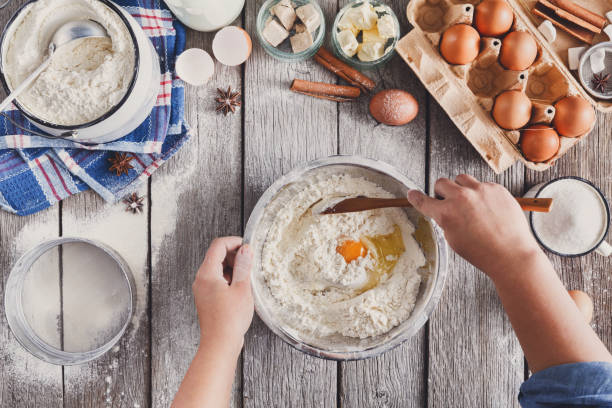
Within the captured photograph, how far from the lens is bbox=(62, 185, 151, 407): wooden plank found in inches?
48.9

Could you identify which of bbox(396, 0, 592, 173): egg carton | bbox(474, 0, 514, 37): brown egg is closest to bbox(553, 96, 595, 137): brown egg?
bbox(396, 0, 592, 173): egg carton

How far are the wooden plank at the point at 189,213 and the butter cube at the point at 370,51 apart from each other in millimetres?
326

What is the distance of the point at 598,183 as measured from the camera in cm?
126

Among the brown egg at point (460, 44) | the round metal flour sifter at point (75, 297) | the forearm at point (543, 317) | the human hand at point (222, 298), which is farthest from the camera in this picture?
the round metal flour sifter at point (75, 297)

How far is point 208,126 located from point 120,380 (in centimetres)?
71

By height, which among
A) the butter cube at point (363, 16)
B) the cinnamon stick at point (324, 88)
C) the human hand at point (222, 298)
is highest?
the butter cube at point (363, 16)

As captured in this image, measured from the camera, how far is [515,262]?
903mm

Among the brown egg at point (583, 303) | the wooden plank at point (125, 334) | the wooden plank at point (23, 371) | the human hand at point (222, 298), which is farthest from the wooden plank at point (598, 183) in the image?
the wooden plank at point (23, 371)

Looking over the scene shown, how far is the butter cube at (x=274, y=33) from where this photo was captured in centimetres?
118

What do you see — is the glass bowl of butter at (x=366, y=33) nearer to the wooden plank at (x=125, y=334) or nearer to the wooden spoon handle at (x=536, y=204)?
the wooden spoon handle at (x=536, y=204)

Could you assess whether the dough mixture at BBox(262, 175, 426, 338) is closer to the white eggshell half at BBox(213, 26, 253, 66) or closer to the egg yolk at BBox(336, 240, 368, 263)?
the egg yolk at BBox(336, 240, 368, 263)

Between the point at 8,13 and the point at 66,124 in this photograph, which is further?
the point at 8,13

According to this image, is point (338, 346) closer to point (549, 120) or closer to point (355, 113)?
point (355, 113)

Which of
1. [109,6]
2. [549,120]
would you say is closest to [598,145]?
[549,120]
